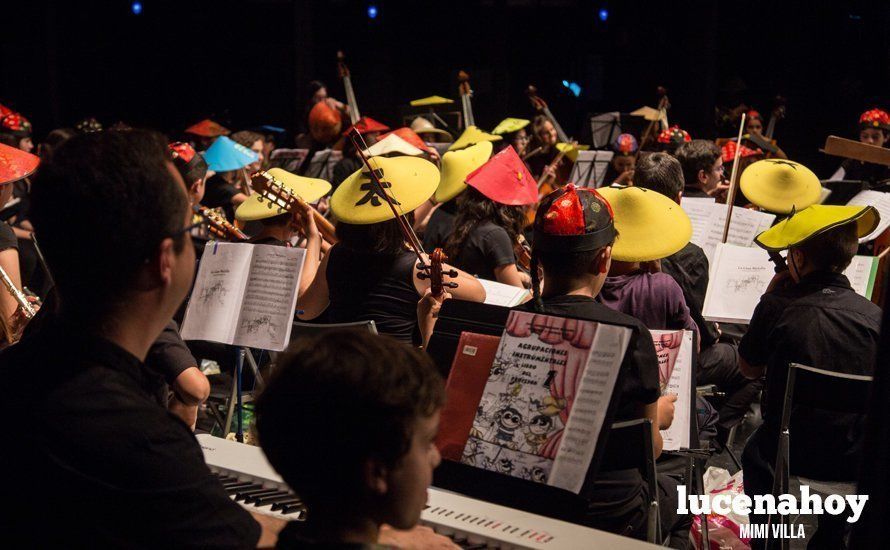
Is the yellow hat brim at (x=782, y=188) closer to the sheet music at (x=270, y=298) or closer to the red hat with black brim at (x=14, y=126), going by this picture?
the sheet music at (x=270, y=298)

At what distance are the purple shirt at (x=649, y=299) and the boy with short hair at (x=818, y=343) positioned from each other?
1.07 feet

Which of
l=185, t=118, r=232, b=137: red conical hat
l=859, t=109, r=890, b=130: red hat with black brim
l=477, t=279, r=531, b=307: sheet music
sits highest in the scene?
l=859, t=109, r=890, b=130: red hat with black brim

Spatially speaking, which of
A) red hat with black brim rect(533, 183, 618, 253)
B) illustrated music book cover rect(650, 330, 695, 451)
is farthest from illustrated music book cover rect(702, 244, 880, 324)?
red hat with black brim rect(533, 183, 618, 253)

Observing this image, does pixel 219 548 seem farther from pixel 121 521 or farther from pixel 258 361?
pixel 258 361

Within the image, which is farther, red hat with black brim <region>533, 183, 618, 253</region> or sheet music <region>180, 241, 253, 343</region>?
sheet music <region>180, 241, 253, 343</region>

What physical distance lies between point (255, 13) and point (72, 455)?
1394cm

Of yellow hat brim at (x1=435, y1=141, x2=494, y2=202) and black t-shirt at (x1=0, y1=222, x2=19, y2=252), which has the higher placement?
yellow hat brim at (x1=435, y1=141, x2=494, y2=202)

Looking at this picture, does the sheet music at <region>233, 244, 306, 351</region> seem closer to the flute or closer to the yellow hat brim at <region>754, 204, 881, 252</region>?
the flute

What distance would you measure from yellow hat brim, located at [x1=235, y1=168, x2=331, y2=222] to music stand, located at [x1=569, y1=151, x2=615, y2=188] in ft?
13.1

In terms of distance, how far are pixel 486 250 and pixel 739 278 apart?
1.27m

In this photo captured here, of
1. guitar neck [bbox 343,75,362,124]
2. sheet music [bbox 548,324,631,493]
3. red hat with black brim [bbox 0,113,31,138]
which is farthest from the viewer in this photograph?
guitar neck [bbox 343,75,362,124]

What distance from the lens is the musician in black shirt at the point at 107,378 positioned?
4.52 ft

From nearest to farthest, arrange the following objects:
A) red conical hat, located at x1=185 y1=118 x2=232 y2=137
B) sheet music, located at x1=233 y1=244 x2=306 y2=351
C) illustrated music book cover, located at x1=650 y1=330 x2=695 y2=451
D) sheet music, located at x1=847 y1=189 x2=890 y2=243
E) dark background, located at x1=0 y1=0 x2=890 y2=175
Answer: illustrated music book cover, located at x1=650 y1=330 x2=695 y2=451
sheet music, located at x1=233 y1=244 x2=306 y2=351
sheet music, located at x1=847 y1=189 x2=890 y2=243
red conical hat, located at x1=185 y1=118 x2=232 y2=137
dark background, located at x1=0 y1=0 x2=890 y2=175

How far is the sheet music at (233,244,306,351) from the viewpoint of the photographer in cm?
366
